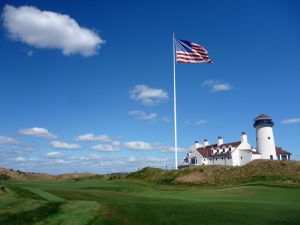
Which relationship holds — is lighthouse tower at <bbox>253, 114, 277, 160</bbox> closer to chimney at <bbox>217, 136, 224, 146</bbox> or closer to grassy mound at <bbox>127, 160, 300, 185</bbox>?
chimney at <bbox>217, 136, 224, 146</bbox>

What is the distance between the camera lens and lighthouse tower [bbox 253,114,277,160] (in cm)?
9044

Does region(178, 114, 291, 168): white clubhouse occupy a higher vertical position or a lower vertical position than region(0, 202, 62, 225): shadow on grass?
higher

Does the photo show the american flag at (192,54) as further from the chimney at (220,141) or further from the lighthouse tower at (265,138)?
the chimney at (220,141)

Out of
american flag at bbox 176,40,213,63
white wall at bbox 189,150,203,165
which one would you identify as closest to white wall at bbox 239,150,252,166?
white wall at bbox 189,150,203,165

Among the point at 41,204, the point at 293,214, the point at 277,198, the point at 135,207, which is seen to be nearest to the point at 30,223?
the point at 41,204

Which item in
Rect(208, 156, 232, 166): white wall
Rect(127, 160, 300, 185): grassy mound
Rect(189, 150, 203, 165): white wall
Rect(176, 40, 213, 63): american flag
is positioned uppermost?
Rect(176, 40, 213, 63): american flag

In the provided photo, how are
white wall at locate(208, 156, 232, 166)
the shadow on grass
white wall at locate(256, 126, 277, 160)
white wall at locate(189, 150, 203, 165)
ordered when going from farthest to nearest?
1. white wall at locate(189, 150, 203, 165)
2. white wall at locate(208, 156, 232, 166)
3. white wall at locate(256, 126, 277, 160)
4. the shadow on grass

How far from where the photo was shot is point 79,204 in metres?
22.3

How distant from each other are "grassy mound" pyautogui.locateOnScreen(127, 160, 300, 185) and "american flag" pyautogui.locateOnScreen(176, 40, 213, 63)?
1665 centimetres

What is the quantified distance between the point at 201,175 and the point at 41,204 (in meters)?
37.6

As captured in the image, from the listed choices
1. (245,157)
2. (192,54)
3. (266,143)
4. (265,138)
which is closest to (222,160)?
(245,157)

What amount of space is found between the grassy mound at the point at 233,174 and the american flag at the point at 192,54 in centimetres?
1665

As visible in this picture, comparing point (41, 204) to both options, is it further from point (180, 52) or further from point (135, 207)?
point (180, 52)

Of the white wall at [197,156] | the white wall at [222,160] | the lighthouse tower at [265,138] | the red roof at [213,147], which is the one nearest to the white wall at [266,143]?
the lighthouse tower at [265,138]
